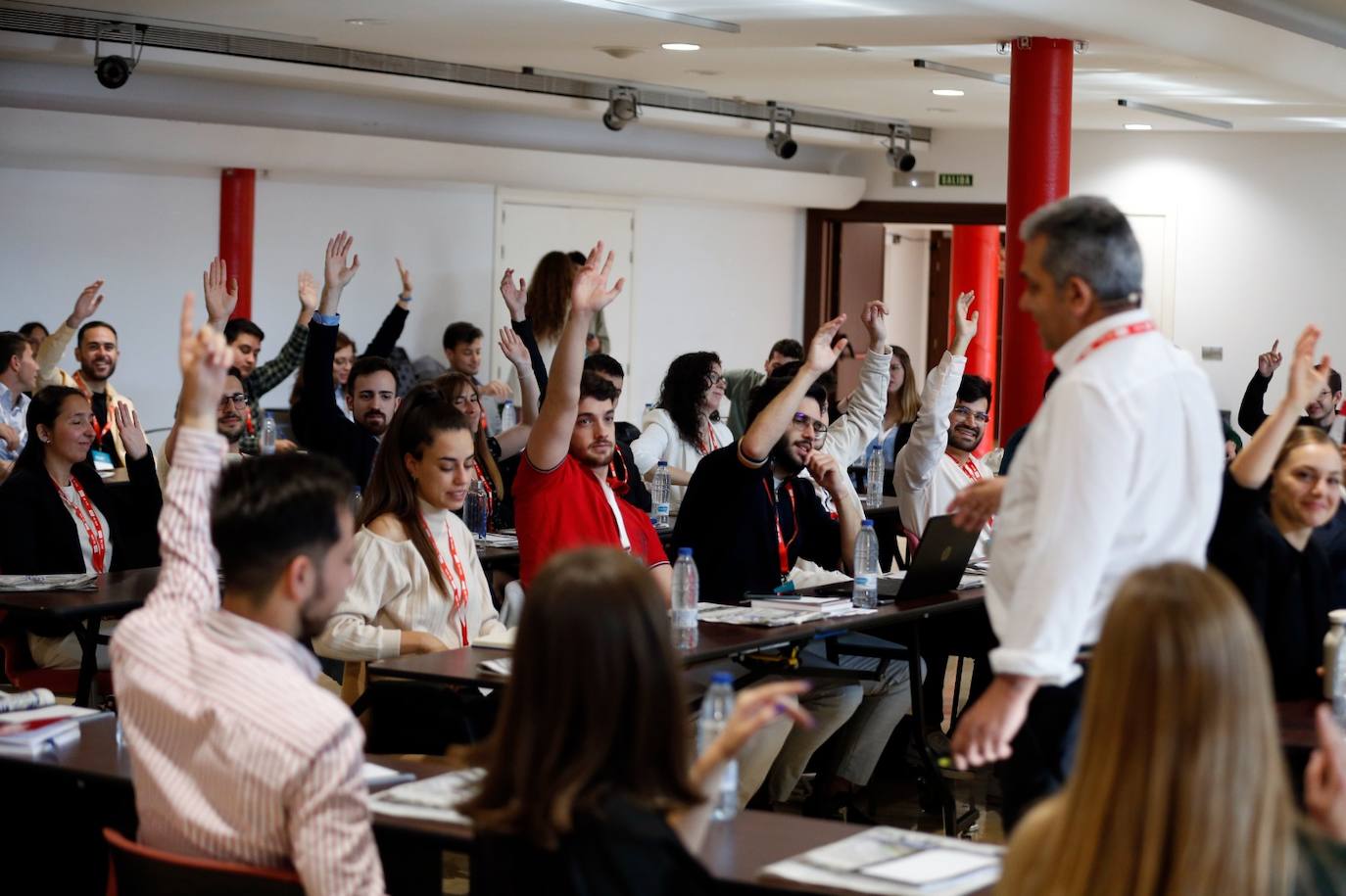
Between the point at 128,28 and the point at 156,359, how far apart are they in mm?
2258

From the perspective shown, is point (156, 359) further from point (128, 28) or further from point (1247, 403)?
point (1247, 403)

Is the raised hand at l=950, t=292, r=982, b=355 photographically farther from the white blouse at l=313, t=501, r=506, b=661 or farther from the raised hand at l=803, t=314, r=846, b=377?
Answer: the white blouse at l=313, t=501, r=506, b=661

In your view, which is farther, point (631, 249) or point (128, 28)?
point (631, 249)

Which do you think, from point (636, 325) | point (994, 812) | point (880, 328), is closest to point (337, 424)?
point (880, 328)

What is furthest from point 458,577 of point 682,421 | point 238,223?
point 238,223

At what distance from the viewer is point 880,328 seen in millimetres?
6648

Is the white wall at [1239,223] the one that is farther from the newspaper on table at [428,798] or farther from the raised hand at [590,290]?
the newspaper on table at [428,798]

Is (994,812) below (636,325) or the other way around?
below

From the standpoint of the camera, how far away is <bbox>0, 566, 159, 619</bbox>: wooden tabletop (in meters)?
4.57

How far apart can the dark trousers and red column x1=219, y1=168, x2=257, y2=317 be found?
332 inches

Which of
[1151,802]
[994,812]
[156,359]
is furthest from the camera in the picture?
[156,359]

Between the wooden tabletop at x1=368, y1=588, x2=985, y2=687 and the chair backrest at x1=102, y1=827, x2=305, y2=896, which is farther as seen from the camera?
the wooden tabletop at x1=368, y1=588, x2=985, y2=687

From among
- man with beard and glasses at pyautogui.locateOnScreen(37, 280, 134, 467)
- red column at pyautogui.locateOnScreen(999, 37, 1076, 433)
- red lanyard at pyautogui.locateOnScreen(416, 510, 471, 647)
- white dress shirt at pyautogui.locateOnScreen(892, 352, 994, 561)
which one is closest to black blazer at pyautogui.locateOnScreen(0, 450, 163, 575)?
red lanyard at pyautogui.locateOnScreen(416, 510, 471, 647)

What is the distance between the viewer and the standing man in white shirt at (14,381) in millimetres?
7930
